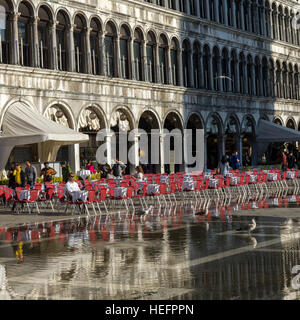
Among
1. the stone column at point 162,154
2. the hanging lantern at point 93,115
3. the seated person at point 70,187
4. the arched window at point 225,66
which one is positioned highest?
the arched window at point 225,66

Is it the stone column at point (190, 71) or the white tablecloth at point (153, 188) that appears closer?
the white tablecloth at point (153, 188)

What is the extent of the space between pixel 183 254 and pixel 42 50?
23454 millimetres

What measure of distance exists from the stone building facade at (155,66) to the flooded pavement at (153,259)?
1573 centimetres

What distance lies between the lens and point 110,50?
1560 inches

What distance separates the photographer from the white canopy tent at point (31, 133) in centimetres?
2783

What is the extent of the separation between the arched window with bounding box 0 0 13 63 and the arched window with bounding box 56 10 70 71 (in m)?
3.38

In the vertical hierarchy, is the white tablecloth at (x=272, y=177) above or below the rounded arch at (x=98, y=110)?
below

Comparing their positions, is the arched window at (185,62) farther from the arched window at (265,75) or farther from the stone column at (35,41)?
the stone column at (35,41)

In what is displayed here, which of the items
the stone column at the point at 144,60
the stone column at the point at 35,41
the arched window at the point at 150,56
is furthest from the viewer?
the arched window at the point at 150,56

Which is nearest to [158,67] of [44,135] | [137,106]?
[137,106]

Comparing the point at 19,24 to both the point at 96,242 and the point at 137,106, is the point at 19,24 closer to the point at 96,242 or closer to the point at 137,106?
the point at 137,106

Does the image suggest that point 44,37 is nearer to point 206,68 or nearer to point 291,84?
point 206,68

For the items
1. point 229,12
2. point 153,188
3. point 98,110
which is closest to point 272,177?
point 153,188

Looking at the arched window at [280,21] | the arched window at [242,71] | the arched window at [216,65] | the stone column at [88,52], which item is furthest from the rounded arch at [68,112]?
the arched window at [280,21]
